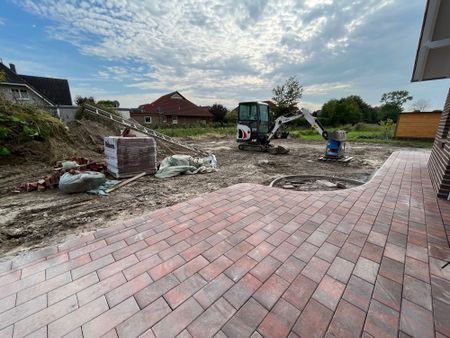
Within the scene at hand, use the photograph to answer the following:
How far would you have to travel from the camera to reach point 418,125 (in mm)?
13234

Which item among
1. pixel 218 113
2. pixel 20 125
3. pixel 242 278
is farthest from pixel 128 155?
pixel 218 113

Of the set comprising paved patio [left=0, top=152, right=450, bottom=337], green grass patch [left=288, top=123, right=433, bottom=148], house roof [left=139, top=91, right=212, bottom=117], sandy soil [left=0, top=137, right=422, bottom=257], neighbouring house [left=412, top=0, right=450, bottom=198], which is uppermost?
house roof [left=139, top=91, right=212, bottom=117]

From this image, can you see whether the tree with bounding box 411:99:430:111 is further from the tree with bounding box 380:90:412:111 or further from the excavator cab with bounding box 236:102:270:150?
the excavator cab with bounding box 236:102:270:150

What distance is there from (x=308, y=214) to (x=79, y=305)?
2.58 m

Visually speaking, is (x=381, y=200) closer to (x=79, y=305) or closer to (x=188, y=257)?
(x=188, y=257)

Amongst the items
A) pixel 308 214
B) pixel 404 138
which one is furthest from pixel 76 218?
pixel 404 138

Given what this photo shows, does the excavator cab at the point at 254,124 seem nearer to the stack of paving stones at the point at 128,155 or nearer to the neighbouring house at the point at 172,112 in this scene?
the stack of paving stones at the point at 128,155

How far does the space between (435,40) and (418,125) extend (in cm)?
1476

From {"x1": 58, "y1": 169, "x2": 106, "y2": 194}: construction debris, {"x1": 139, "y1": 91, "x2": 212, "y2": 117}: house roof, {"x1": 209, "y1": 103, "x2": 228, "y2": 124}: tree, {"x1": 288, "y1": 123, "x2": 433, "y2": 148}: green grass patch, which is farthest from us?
{"x1": 209, "y1": 103, "x2": 228, "y2": 124}: tree

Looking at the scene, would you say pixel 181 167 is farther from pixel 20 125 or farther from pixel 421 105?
pixel 421 105

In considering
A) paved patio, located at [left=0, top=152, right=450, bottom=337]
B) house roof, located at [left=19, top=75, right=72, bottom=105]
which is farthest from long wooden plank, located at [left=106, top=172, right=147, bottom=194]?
house roof, located at [left=19, top=75, right=72, bottom=105]

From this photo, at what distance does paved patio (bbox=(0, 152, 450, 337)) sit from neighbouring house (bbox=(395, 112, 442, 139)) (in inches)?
601

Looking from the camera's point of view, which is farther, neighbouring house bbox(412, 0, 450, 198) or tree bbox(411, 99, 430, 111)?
tree bbox(411, 99, 430, 111)

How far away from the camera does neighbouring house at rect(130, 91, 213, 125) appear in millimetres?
26658
